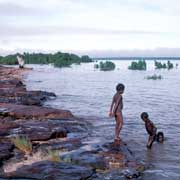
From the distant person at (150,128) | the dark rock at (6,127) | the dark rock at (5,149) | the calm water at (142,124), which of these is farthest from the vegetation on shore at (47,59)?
the dark rock at (5,149)

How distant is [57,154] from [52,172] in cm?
181

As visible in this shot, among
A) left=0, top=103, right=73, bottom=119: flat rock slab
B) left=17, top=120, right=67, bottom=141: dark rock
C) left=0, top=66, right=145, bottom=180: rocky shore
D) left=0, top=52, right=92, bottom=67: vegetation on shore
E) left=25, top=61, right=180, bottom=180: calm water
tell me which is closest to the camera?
left=0, top=66, right=145, bottom=180: rocky shore

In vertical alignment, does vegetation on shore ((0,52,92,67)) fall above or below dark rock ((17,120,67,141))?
above

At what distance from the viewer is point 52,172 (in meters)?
12.5

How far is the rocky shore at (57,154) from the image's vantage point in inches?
502

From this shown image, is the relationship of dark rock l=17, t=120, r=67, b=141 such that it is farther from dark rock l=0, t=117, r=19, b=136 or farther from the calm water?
the calm water

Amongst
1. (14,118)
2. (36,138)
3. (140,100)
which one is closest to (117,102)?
(36,138)

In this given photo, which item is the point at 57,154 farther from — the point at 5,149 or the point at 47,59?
the point at 47,59

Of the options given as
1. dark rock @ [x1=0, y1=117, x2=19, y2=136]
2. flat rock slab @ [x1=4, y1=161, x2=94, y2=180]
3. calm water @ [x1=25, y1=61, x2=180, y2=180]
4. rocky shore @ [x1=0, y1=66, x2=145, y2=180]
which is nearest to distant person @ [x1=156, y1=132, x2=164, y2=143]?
calm water @ [x1=25, y1=61, x2=180, y2=180]

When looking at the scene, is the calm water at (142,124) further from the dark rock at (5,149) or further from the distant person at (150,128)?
the dark rock at (5,149)

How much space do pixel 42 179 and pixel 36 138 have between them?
5.27 m

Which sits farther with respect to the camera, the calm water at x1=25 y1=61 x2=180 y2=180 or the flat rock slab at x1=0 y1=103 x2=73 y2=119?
the flat rock slab at x1=0 y1=103 x2=73 y2=119

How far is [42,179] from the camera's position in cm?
1215

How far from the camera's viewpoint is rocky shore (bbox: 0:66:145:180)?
41.8 feet
